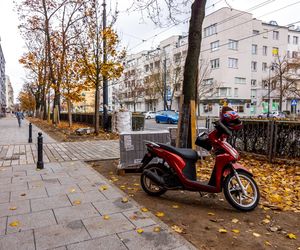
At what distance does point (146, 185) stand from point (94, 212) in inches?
46.9

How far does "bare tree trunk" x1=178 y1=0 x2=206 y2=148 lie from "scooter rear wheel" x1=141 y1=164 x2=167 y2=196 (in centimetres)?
214

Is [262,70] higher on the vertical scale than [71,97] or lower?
higher

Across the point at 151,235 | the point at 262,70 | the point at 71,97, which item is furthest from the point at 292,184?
the point at 262,70

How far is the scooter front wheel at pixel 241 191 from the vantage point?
3.90 m

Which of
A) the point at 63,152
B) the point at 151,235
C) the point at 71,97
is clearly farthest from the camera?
the point at 71,97

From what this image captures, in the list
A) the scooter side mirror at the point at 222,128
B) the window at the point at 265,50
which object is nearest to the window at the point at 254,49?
the window at the point at 265,50

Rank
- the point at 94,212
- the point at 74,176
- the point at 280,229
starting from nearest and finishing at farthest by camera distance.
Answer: the point at 280,229
the point at 94,212
the point at 74,176

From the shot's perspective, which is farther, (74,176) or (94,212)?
(74,176)

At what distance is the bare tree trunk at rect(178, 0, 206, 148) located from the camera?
6535mm

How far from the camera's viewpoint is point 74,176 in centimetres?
575

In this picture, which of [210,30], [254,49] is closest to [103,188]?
[210,30]

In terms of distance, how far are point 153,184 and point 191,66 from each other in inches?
132

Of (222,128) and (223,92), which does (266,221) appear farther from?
(223,92)

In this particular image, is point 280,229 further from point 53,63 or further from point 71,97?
point 53,63
